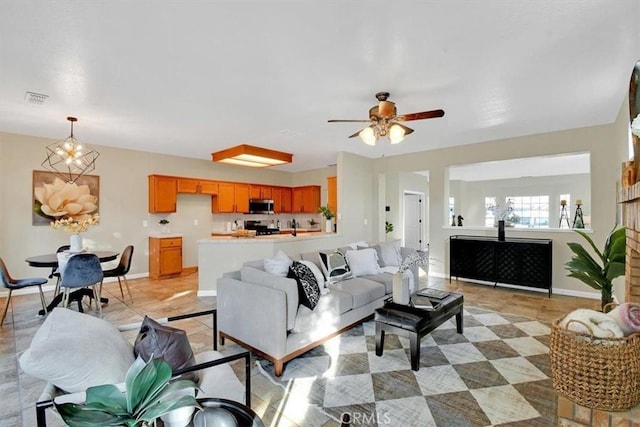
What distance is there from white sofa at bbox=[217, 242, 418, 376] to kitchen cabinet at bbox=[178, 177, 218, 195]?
13.7 ft

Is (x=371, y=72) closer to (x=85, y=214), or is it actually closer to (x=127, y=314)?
(x=127, y=314)

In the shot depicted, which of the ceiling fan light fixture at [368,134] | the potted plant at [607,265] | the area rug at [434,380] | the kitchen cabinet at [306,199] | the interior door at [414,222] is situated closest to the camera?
the area rug at [434,380]

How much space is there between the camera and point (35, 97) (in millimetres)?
3328

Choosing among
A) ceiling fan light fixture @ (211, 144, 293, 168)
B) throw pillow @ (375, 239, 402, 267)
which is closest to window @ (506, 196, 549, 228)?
throw pillow @ (375, 239, 402, 267)

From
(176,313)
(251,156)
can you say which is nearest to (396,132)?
(251,156)

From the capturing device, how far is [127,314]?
13.1 feet

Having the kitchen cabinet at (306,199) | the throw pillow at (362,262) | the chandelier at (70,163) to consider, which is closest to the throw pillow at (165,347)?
the throw pillow at (362,262)

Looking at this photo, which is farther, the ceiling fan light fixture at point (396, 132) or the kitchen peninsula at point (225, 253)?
the kitchen peninsula at point (225, 253)

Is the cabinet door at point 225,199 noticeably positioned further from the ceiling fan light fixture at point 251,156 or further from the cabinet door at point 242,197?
the ceiling fan light fixture at point 251,156

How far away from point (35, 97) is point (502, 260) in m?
6.84

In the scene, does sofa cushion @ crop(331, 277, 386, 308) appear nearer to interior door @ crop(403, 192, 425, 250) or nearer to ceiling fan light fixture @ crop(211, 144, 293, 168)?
ceiling fan light fixture @ crop(211, 144, 293, 168)

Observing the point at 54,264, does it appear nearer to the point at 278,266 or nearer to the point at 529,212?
the point at 278,266

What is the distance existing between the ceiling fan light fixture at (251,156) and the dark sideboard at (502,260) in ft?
12.0

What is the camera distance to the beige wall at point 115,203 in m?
4.82
